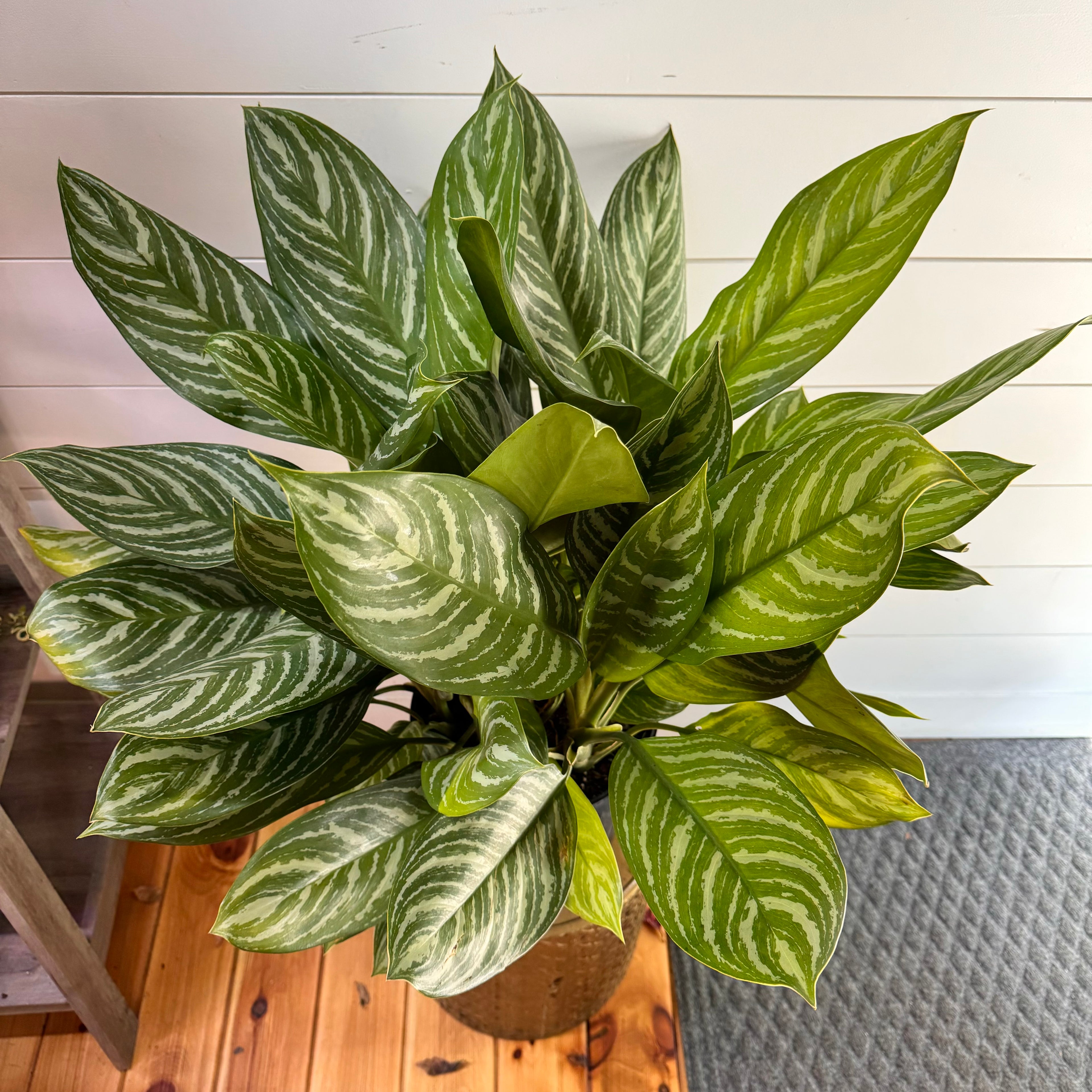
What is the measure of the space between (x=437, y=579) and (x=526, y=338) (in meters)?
0.16

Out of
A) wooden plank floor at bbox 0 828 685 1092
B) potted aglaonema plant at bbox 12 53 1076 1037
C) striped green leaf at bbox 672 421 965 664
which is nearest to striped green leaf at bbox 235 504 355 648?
potted aglaonema plant at bbox 12 53 1076 1037

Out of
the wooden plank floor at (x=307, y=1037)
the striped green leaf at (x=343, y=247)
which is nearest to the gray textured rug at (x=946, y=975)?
the wooden plank floor at (x=307, y=1037)

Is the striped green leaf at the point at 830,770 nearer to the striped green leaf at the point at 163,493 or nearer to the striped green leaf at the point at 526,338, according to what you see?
the striped green leaf at the point at 526,338

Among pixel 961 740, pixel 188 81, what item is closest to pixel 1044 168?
pixel 188 81

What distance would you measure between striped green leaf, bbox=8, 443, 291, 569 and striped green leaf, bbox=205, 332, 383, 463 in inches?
2.1

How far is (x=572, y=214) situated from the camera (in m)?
0.61

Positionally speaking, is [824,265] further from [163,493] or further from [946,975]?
[946,975]

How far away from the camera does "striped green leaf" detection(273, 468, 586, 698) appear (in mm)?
383

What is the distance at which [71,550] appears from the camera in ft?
2.35

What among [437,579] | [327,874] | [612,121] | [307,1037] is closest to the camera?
[437,579]

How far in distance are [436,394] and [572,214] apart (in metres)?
0.22

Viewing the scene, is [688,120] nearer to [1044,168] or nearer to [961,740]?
[1044,168]

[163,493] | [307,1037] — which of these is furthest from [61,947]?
[163,493]

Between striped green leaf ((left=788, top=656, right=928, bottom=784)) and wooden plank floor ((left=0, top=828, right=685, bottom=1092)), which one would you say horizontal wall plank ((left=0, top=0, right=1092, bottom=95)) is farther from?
wooden plank floor ((left=0, top=828, right=685, bottom=1092))
